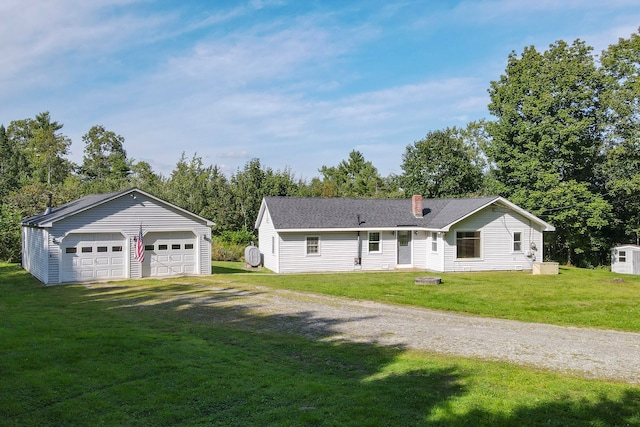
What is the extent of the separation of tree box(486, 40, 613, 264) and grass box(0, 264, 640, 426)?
27.1 meters

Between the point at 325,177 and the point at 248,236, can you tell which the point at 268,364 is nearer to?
the point at 248,236

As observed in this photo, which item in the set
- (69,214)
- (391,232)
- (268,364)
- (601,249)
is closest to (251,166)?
(391,232)

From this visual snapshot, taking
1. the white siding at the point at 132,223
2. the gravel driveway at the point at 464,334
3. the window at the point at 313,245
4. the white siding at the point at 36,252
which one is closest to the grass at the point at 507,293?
the gravel driveway at the point at 464,334

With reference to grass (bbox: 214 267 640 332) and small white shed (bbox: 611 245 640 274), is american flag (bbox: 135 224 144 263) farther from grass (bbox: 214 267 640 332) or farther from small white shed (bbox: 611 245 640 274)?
small white shed (bbox: 611 245 640 274)

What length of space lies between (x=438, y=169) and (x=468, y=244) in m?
18.3

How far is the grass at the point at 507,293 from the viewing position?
50.6ft

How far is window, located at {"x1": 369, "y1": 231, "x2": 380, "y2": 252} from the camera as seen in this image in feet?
93.2

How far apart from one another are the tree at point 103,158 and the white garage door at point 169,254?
181 feet

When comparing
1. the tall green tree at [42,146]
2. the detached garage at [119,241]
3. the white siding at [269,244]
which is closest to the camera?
the detached garage at [119,241]

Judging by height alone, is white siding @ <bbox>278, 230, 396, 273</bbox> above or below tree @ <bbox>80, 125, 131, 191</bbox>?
below

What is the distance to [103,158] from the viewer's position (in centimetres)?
8031

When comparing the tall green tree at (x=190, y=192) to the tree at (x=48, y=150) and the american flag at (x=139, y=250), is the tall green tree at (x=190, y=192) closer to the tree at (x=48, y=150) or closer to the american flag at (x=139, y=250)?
the american flag at (x=139, y=250)

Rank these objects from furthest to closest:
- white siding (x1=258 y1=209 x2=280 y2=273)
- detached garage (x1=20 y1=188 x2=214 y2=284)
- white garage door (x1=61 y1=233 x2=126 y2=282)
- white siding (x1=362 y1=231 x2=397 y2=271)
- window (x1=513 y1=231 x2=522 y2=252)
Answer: white siding (x1=362 y1=231 x2=397 y2=271) < window (x1=513 y1=231 x2=522 y2=252) < white siding (x1=258 y1=209 x2=280 y2=273) < white garage door (x1=61 y1=233 x2=126 y2=282) < detached garage (x1=20 y1=188 x2=214 y2=284)

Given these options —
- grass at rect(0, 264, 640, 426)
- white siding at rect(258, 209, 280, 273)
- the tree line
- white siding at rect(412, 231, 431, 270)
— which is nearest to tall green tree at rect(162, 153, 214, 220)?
the tree line
